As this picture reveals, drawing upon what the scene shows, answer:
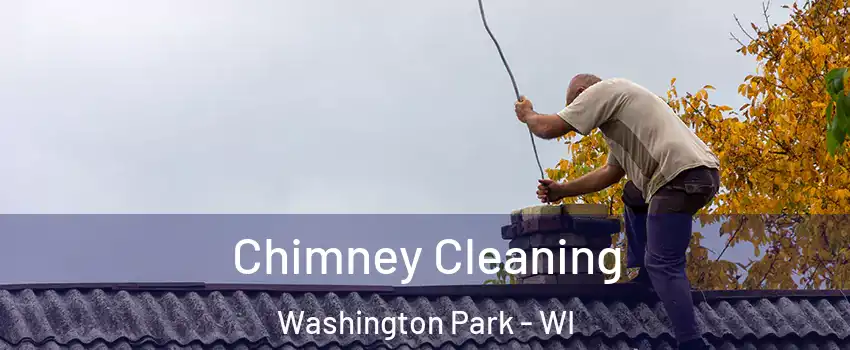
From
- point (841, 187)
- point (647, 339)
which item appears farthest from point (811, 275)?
point (647, 339)

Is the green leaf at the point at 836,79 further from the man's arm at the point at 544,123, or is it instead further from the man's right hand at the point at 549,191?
the man's right hand at the point at 549,191

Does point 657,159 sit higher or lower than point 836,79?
higher

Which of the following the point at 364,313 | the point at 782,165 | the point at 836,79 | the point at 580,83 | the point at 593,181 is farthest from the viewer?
the point at 782,165

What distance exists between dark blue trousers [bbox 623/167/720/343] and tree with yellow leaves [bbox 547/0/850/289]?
7089 mm

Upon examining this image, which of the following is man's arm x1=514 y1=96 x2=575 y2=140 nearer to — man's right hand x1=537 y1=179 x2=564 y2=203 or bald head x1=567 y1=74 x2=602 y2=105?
bald head x1=567 y1=74 x2=602 y2=105

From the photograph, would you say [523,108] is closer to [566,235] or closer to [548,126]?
[548,126]

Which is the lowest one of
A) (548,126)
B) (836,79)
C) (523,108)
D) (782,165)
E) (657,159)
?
(836,79)

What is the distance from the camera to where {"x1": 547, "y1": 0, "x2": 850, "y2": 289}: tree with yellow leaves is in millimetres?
13953

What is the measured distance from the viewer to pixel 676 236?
6734mm

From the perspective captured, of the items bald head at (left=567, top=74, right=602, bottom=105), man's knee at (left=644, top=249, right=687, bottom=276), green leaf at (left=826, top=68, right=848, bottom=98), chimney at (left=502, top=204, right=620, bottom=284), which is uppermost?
bald head at (left=567, top=74, right=602, bottom=105)

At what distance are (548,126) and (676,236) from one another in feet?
3.45

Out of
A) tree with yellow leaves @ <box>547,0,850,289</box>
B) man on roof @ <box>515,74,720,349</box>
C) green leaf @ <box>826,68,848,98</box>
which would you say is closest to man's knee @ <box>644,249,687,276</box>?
man on roof @ <box>515,74,720,349</box>

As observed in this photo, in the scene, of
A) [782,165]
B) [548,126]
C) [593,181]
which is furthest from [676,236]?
[782,165]

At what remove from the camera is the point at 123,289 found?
7152 millimetres
